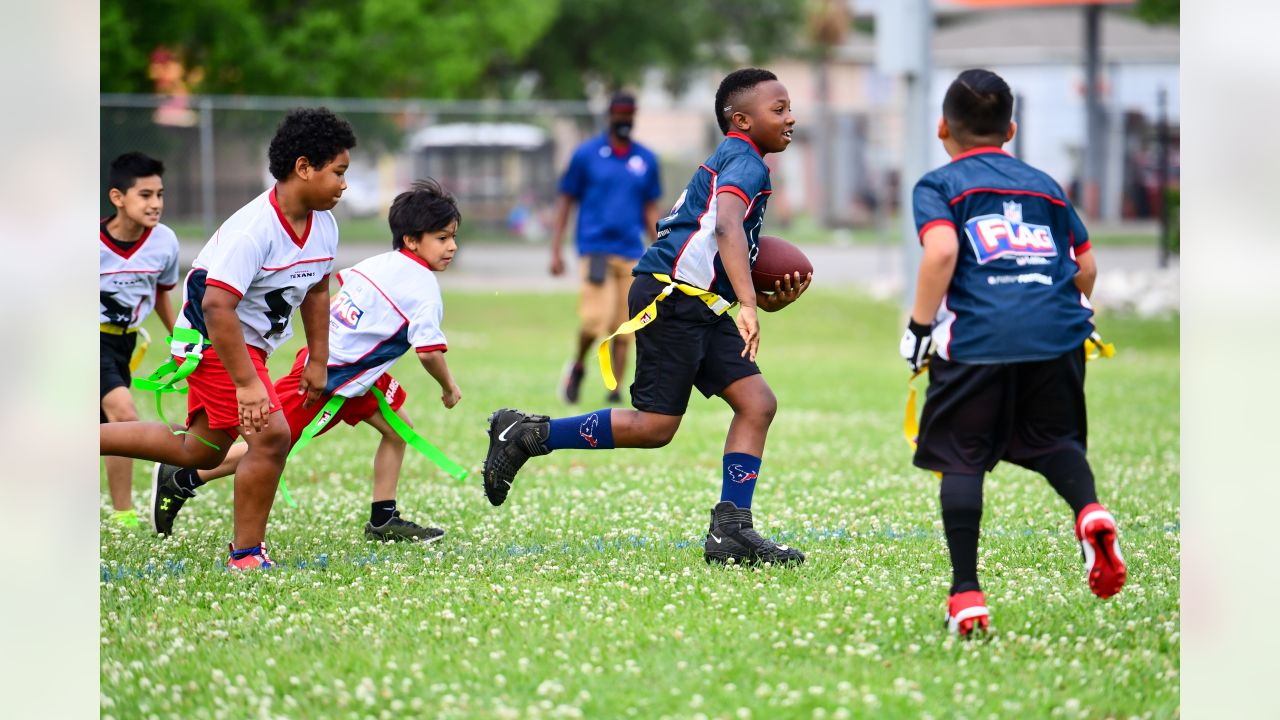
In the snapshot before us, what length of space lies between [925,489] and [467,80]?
18.9 m

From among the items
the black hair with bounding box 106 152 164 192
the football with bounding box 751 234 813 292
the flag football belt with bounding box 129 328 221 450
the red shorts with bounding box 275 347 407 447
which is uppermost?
the black hair with bounding box 106 152 164 192

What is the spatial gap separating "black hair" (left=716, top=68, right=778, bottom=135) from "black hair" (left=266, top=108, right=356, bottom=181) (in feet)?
5.28

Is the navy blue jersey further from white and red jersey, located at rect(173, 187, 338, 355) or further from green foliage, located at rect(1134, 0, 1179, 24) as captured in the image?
green foliage, located at rect(1134, 0, 1179, 24)

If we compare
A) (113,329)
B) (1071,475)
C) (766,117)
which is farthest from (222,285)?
(1071,475)

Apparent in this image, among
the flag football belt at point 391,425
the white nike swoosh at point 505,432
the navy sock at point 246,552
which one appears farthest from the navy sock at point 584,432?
the navy sock at point 246,552

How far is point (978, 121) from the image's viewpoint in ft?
15.9

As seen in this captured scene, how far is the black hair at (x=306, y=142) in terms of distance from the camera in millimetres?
5637

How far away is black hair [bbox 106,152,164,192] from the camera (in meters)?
6.85

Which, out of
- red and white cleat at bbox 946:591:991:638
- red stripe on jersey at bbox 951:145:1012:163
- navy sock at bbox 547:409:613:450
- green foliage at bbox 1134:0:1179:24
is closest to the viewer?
red and white cleat at bbox 946:591:991:638

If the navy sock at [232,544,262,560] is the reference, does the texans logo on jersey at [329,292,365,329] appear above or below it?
above

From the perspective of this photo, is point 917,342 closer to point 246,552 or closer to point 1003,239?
point 1003,239

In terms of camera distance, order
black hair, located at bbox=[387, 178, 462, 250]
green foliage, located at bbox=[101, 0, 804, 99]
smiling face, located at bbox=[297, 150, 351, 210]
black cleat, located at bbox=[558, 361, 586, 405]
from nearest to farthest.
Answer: smiling face, located at bbox=[297, 150, 351, 210]
black hair, located at bbox=[387, 178, 462, 250]
black cleat, located at bbox=[558, 361, 586, 405]
green foliage, located at bbox=[101, 0, 804, 99]

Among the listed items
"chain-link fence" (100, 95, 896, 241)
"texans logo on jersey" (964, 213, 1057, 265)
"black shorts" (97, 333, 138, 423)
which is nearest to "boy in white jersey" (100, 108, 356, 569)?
"black shorts" (97, 333, 138, 423)
